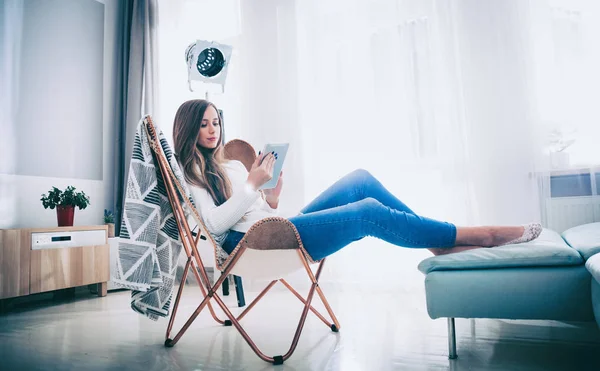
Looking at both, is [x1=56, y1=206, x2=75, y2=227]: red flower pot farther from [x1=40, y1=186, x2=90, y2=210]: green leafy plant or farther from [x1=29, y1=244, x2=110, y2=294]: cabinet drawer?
[x1=29, y1=244, x2=110, y2=294]: cabinet drawer

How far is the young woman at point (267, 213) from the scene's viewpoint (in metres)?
1.48

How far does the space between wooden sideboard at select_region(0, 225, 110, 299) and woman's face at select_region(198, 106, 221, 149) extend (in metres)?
1.59

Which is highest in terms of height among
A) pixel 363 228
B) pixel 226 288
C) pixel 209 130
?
pixel 209 130

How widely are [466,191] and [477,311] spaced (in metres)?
1.39

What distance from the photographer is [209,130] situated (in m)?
1.81

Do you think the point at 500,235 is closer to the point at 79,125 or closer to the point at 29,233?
the point at 29,233

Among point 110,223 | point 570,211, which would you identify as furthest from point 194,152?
point 570,211

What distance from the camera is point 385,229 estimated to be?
59.5 inches

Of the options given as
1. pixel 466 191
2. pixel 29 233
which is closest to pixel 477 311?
pixel 466 191

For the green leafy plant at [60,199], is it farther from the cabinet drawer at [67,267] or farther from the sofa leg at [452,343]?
the sofa leg at [452,343]

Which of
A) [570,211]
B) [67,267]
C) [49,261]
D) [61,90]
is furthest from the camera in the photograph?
[61,90]

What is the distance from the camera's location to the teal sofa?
1304mm

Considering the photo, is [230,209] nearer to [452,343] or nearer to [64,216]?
[452,343]

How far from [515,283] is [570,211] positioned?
142 centimetres
